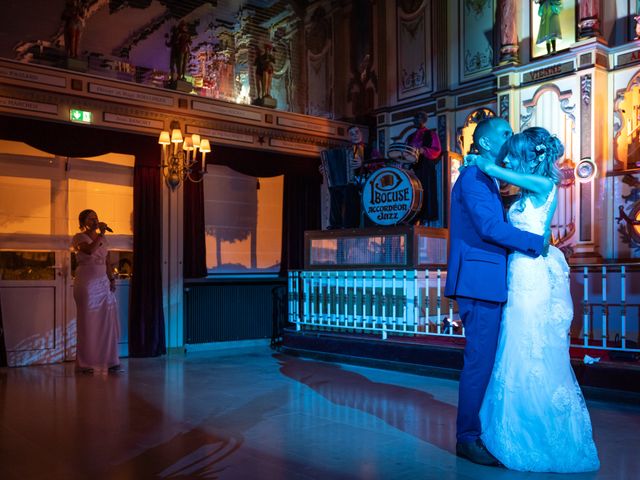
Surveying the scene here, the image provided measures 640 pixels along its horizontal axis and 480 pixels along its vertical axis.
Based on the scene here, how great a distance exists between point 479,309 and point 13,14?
6.97 m

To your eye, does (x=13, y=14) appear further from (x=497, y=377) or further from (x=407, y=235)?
(x=497, y=377)

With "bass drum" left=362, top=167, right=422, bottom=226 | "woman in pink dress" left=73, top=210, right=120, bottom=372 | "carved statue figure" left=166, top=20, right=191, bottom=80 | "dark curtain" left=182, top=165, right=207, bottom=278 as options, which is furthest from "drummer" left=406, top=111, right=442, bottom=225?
"woman in pink dress" left=73, top=210, right=120, bottom=372

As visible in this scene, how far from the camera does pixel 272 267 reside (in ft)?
30.8

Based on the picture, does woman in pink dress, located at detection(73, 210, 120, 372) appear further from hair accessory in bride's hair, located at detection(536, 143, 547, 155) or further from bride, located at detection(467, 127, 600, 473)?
hair accessory in bride's hair, located at detection(536, 143, 547, 155)

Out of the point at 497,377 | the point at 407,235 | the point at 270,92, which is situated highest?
the point at 270,92

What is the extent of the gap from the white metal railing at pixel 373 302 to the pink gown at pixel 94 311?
7.05 ft

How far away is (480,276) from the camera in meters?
2.99

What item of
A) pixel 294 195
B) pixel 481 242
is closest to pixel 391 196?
pixel 294 195

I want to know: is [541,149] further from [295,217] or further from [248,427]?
[295,217]

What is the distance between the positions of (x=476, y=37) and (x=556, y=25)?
4.11 feet

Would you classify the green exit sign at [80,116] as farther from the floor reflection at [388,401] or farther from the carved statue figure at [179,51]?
A: the floor reflection at [388,401]

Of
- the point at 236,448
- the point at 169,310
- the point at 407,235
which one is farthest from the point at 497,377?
the point at 169,310

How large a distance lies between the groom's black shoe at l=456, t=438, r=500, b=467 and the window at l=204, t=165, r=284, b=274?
6.06 metres

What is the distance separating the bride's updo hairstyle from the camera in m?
3.00
